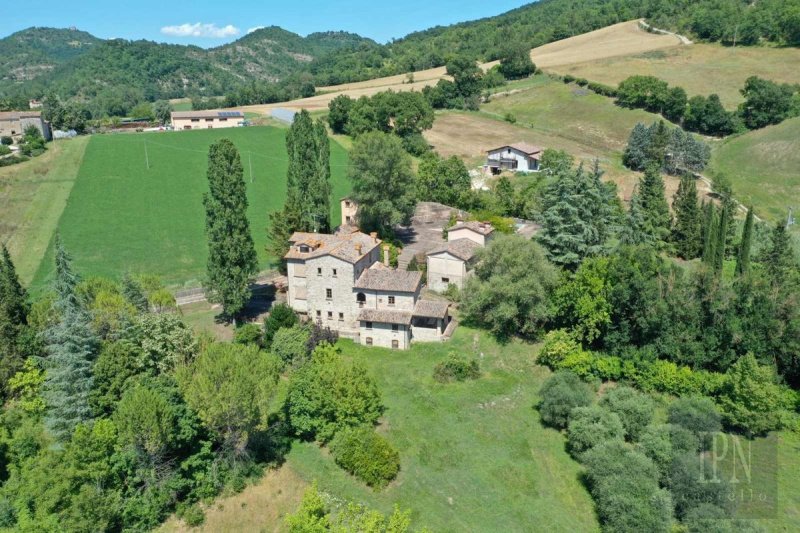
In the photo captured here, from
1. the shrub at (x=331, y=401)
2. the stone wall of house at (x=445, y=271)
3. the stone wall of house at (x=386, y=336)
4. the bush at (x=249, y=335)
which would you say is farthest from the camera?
the stone wall of house at (x=445, y=271)

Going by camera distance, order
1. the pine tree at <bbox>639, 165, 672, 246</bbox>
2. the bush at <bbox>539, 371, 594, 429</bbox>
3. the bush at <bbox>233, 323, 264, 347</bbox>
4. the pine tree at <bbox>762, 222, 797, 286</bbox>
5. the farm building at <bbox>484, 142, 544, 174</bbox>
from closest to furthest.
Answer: the bush at <bbox>539, 371, 594, 429</bbox> → the bush at <bbox>233, 323, 264, 347</bbox> → the pine tree at <bbox>762, 222, 797, 286</bbox> → the pine tree at <bbox>639, 165, 672, 246</bbox> → the farm building at <bbox>484, 142, 544, 174</bbox>

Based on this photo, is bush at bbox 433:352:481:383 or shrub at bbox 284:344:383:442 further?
bush at bbox 433:352:481:383

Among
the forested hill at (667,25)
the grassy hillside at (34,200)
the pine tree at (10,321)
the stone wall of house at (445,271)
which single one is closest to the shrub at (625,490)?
the stone wall of house at (445,271)

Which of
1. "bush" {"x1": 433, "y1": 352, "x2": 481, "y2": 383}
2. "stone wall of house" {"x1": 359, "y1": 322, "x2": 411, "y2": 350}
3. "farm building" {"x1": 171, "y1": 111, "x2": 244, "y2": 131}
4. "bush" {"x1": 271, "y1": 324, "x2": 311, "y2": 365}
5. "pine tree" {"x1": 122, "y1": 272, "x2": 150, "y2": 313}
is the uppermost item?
"farm building" {"x1": 171, "y1": 111, "x2": 244, "y2": 131}

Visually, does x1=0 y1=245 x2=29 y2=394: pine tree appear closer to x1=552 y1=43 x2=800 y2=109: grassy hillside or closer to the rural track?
the rural track

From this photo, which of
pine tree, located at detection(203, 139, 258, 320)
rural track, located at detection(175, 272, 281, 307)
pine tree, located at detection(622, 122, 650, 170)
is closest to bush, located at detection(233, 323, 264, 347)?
pine tree, located at detection(203, 139, 258, 320)

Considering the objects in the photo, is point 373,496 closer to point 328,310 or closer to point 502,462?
point 502,462

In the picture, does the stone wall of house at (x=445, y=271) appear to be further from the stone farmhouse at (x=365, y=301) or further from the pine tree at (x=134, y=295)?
the pine tree at (x=134, y=295)
